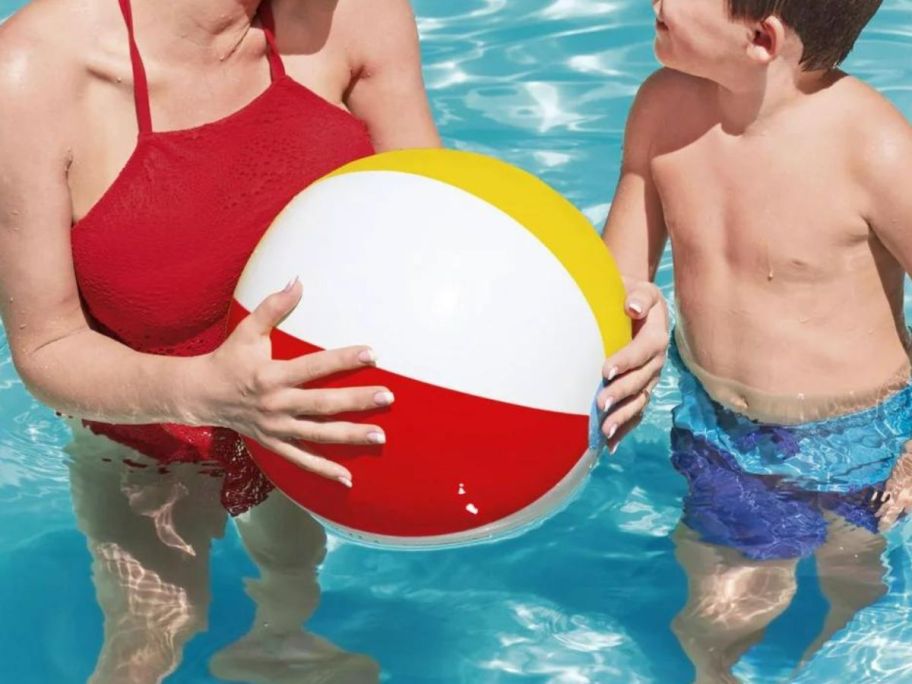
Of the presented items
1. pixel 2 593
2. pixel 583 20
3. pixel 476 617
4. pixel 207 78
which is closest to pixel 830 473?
pixel 476 617

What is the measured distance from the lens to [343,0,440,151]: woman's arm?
303cm

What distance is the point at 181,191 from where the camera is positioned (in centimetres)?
277

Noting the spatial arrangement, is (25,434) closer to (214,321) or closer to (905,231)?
(214,321)

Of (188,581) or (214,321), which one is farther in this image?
(188,581)

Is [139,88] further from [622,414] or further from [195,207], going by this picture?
[622,414]

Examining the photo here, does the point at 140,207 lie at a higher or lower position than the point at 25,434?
higher

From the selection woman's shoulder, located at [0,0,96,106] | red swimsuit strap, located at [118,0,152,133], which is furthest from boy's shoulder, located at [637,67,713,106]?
woman's shoulder, located at [0,0,96,106]

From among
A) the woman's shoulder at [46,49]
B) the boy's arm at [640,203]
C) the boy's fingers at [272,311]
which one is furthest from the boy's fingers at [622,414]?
the woman's shoulder at [46,49]

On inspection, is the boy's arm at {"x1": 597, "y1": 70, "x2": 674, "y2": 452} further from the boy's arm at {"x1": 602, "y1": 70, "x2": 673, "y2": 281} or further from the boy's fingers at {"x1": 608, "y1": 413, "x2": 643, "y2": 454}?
the boy's fingers at {"x1": 608, "y1": 413, "x2": 643, "y2": 454}

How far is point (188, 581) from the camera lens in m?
3.26

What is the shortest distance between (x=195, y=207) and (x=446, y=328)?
625 mm

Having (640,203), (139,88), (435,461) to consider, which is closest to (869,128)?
(640,203)

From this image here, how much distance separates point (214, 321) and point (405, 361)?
0.64 meters

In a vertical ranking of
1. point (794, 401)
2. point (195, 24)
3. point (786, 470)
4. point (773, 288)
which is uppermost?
point (195, 24)
